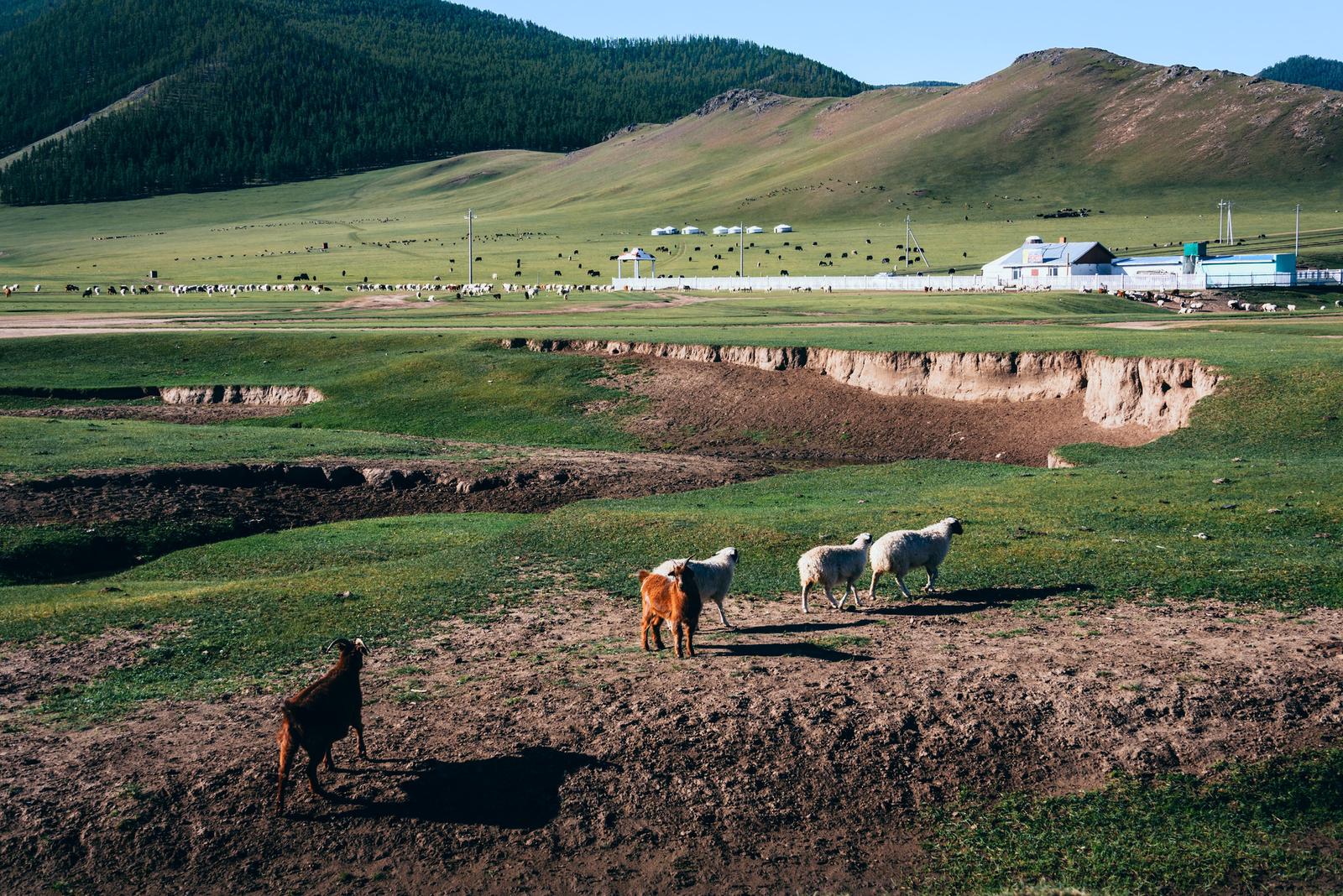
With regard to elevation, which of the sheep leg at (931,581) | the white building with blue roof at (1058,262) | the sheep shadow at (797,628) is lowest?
the sheep shadow at (797,628)

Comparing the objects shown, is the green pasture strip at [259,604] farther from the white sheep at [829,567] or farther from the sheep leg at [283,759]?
the white sheep at [829,567]

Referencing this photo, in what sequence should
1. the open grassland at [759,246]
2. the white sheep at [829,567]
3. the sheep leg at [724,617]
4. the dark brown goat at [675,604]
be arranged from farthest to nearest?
the open grassland at [759,246] → the white sheep at [829,567] → the sheep leg at [724,617] → the dark brown goat at [675,604]

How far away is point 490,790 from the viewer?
492 inches

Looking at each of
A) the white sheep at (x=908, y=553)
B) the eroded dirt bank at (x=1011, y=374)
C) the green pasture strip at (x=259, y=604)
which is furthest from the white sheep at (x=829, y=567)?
the eroded dirt bank at (x=1011, y=374)

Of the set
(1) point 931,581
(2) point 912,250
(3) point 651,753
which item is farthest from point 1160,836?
(2) point 912,250

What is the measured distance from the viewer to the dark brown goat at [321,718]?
1203 cm

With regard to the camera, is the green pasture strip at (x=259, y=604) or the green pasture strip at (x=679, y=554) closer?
the green pasture strip at (x=259, y=604)

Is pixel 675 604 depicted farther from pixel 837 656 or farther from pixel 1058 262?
pixel 1058 262

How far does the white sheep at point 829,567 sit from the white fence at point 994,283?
250ft

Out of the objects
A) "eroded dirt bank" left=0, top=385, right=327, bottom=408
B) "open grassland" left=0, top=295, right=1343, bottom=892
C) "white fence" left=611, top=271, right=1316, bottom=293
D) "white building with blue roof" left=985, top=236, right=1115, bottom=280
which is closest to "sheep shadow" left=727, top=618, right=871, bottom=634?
"open grassland" left=0, top=295, right=1343, bottom=892

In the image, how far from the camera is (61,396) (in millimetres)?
48875

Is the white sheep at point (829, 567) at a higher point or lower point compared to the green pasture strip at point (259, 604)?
higher

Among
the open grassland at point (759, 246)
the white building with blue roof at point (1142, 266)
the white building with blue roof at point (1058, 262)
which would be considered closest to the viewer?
the white building with blue roof at point (1142, 266)

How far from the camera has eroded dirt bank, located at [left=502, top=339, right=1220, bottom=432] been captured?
3762 cm
